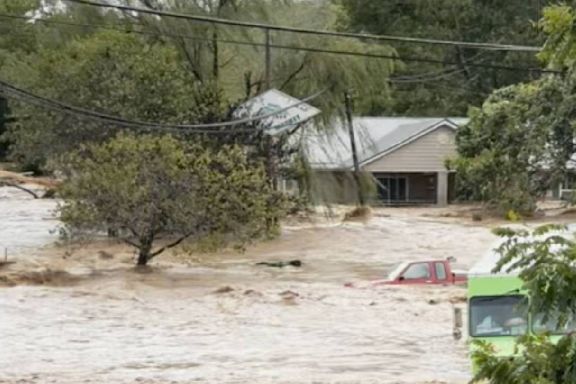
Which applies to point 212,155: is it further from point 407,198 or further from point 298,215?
point 407,198

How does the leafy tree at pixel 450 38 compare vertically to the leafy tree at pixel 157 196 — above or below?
above

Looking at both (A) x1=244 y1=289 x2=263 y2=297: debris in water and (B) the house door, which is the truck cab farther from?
(B) the house door

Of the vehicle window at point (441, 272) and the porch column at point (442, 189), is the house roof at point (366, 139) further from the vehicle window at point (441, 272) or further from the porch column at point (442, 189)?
the vehicle window at point (441, 272)

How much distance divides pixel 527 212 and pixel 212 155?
16629 millimetres

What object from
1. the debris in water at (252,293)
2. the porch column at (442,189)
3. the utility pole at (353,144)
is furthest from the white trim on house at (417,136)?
the debris in water at (252,293)

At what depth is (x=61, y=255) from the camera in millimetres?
37906

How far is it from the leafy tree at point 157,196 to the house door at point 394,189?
98.4 ft

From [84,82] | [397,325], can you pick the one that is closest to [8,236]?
[84,82]

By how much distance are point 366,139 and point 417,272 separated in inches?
1046

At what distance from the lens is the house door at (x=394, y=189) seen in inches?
2527

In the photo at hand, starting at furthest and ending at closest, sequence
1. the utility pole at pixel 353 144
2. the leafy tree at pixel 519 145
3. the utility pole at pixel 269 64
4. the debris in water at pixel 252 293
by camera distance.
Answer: the utility pole at pixel 353 144 < the utility pole at pixel 269 64 < the leafy tree at pixel 519 145 < the debris in water at pixel 252 293

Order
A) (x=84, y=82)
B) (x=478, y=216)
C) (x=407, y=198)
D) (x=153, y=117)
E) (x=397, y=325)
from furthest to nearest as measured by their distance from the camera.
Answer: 1. (x=407, y=198)
2. (x=478, y=216)
3. (x=84, y=82)
4. (x=153, y=117)
5. (x=397, y=325)

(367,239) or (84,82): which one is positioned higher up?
(84,82)

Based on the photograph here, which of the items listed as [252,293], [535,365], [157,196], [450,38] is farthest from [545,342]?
[450,38]
